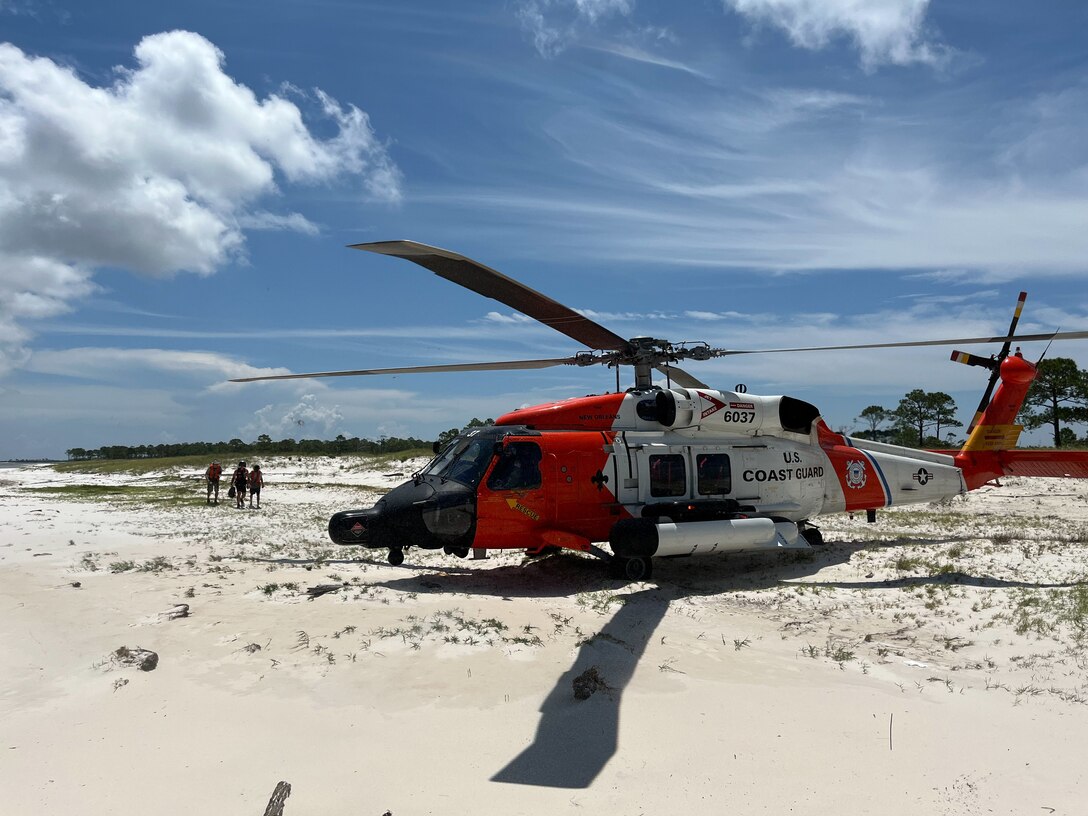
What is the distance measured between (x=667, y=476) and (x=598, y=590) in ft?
7.01

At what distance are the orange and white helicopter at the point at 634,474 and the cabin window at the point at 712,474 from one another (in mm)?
19

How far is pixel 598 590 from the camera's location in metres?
9.16

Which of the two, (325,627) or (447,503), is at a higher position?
(447,503)

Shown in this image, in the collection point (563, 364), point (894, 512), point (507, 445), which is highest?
point (563, 364)

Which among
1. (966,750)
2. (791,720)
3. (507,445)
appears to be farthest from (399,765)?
(507,445)

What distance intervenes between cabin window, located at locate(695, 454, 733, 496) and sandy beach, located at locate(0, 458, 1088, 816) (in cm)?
137

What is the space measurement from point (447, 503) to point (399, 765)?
515 centimetres

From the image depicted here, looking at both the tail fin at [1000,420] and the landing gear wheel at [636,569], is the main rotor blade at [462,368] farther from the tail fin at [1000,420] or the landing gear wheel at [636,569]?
the tail fin at [1000,420]

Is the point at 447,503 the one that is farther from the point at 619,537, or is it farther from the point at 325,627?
the point at 325,627

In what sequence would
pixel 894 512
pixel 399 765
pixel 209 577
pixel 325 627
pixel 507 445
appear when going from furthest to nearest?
pixel 894 512, pixel 507 445, pixel 209 577, pixel 325 627, pixel 399 765

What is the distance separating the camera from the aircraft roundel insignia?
11633 millimetres

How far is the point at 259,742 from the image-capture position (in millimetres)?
4367

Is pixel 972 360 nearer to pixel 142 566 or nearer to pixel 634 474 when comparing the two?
pixel 634 474

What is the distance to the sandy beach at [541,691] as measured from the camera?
155 inches
